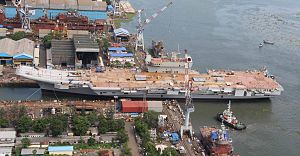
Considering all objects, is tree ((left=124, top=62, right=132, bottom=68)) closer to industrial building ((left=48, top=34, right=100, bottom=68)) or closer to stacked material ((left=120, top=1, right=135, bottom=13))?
industrial building ((left=48, top=34, right=100, bottom=68))

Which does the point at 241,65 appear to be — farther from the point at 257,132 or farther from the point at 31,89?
the point at 31,89

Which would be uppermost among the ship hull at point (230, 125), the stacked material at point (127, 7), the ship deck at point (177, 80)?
the stacked material at point (127, 7)

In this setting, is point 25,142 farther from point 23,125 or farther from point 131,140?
point 131,140

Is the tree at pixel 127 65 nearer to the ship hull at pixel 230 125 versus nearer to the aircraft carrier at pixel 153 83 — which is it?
the aircraft carrier at pixel 153 83

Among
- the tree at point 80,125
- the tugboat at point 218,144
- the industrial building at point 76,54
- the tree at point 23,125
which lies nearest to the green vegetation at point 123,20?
the industrial building at point 76,54

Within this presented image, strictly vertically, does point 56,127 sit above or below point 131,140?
above

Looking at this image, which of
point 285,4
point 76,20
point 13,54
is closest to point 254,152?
point 13,54

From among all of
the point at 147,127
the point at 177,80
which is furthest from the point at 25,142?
the point at 177,80
